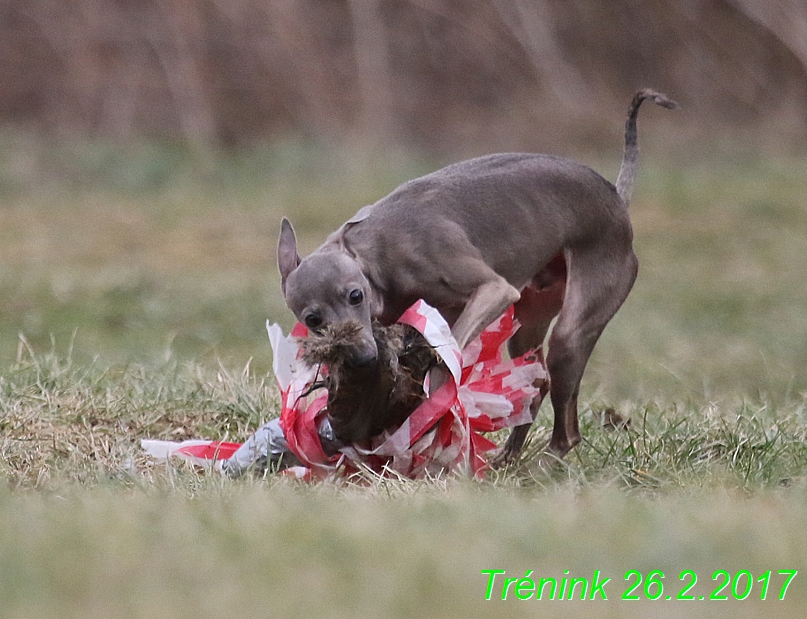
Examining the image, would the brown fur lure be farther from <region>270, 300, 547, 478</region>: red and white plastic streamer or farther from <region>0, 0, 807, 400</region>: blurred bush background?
<region>0, 0, 807, 400</region>: blurred bush background

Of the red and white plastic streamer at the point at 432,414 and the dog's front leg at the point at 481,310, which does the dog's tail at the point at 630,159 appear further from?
the dog's front leg at the point at 481,310

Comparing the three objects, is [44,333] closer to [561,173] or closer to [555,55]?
[561,173]

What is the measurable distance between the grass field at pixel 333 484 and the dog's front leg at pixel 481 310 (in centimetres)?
47

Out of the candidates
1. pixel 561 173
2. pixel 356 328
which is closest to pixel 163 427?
pixel 356 328

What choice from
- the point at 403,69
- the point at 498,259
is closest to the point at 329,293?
the point at 498,259

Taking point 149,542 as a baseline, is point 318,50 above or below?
below

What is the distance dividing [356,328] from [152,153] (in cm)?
983

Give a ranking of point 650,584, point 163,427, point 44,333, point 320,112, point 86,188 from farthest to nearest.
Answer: point 320,112 → point 86,188 → point 44,333 → point 163,427 → point 650,584

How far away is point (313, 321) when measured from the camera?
164 inches

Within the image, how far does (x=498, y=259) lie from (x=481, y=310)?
370mm

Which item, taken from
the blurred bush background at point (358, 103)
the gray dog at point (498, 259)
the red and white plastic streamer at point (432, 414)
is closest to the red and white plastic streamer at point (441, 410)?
the red and white plastic streamer at point (432, 414)

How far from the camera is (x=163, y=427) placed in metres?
5.09

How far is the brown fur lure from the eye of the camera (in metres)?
3.97

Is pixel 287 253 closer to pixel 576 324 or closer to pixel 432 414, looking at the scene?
pixel 432 414
